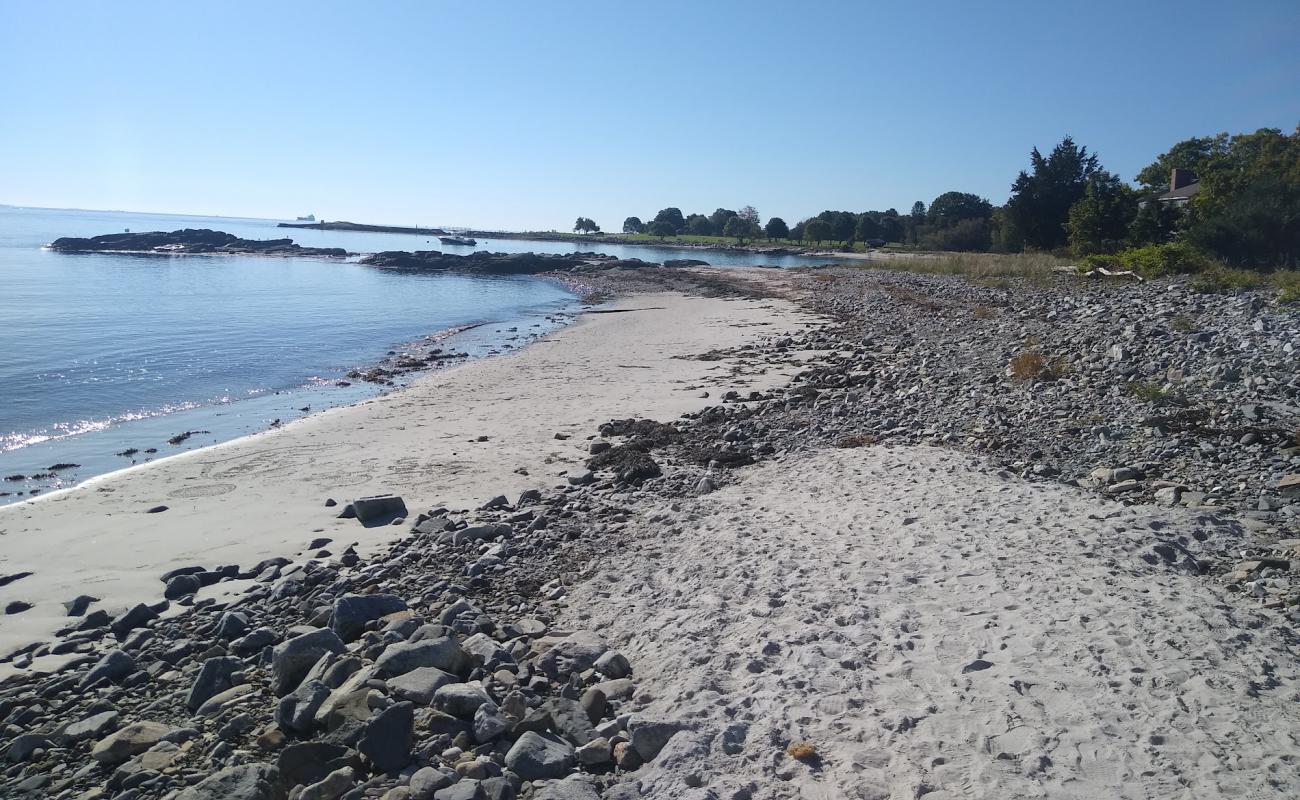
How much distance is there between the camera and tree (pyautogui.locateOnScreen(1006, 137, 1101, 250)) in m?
51.7

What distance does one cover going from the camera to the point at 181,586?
299 inches

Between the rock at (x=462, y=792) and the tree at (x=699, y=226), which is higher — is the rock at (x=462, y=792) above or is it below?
below

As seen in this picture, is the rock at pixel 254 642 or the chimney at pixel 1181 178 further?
the chimney at pixel 1181 178

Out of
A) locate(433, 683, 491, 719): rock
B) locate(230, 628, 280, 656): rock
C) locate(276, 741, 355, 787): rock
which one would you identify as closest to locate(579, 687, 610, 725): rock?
locate(433, 683, 491, 719): rock

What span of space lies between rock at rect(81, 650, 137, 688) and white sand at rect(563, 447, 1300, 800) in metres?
3.66

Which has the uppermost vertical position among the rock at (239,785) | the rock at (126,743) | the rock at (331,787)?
the rock at (331,787)

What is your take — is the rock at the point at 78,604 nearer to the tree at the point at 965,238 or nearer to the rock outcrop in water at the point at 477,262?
the rock outcrop in water at the point at 477,262

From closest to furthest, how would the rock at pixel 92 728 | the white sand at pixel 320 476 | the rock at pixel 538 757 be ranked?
the rock at pixel 538 757, the rock at pixel 92 728, the white sand at pixel 320 476

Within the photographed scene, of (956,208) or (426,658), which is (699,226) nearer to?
(956,208)

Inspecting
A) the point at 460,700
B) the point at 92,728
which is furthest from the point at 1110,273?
the point at 92,728

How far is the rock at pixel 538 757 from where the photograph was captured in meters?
4.47

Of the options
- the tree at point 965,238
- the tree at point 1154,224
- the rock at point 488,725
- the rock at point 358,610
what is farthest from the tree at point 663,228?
the rock at point 488,725

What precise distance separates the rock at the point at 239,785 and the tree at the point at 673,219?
17169cm

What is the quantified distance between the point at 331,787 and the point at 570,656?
1.91 m
